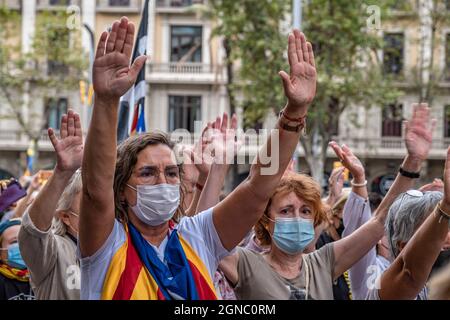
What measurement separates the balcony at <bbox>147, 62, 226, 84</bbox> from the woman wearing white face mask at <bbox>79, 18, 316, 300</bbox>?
98.4 feet

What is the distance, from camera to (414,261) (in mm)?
3227

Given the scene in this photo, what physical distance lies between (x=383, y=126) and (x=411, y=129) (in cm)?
2971

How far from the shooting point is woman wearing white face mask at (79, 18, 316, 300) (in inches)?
115

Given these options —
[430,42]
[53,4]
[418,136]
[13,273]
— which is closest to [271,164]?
[418,136]

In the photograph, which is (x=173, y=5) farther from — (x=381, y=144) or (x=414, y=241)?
(x=414, y=241)

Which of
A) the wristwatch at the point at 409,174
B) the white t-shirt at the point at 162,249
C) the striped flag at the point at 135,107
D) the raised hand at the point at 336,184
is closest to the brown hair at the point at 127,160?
the white t-shirt at the point at 162,249

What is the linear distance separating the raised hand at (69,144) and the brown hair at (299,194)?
1.03 meters

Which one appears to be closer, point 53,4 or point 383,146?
point 383,146

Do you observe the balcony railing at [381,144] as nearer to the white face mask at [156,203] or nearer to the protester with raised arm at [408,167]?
the protester with raised arm at [408,167]

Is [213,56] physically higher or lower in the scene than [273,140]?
higher

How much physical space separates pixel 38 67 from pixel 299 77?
3093 centimetres

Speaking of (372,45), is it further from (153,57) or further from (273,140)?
(273,140)

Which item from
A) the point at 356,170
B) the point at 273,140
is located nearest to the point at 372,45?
the point at 356,170

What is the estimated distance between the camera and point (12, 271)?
190 inches
